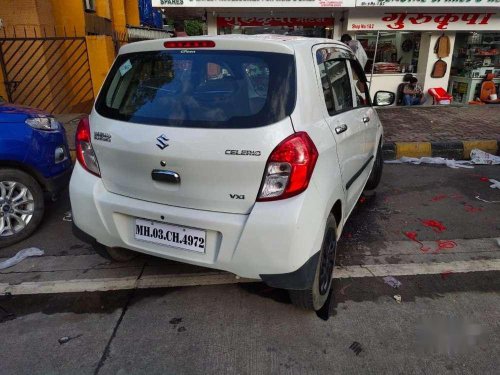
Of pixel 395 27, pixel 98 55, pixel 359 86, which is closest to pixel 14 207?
pixel 359 86

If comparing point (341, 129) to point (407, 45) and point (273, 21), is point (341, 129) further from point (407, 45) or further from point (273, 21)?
point (407, 45)

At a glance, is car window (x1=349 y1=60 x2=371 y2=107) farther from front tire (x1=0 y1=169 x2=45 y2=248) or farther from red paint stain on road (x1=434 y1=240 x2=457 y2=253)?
front tire (x1=0 y1=169 x2=45 y2=248)

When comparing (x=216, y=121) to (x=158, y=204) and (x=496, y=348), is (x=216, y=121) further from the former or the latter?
(x=496, y=348)

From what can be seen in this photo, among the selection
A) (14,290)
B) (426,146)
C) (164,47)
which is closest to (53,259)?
(14,290)

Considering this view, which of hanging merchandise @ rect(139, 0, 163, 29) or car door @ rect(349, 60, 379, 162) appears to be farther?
hanging merchandise @ rect(139, 0, 163, 29)

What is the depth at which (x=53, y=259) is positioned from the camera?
11.1ft

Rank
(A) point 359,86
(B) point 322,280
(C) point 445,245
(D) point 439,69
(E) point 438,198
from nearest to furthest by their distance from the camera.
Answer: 1. (B) point 322,280
2. (C) point 445,245
3. (A) point 359,86
4. (E) point 438,198
5. (D) point 439,69

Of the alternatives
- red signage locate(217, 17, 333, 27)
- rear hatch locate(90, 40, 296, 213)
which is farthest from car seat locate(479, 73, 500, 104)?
rear hatch locate(90, 40, 296, 213)

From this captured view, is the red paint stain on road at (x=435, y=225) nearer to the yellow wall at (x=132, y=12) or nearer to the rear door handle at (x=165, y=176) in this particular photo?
the rear door handle at (x=165, y=176)

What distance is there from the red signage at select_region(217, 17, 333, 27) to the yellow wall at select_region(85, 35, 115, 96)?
275 centimetres

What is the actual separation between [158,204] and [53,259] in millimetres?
1579

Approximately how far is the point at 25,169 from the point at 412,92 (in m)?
9.39

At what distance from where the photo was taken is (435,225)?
156 inches

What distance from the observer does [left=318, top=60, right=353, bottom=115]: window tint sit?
267 cm
